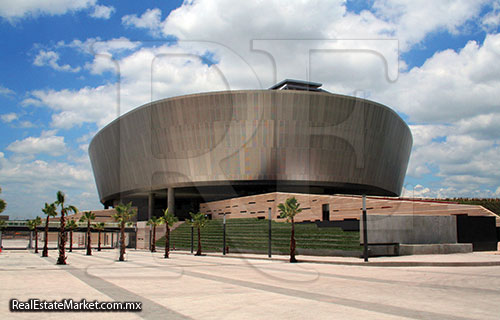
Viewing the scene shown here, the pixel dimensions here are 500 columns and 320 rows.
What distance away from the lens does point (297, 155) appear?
209 feet

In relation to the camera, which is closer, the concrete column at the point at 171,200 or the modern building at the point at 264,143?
the modern building at the point at 264,143

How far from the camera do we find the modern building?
209 feet

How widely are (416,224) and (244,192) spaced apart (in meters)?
39.0

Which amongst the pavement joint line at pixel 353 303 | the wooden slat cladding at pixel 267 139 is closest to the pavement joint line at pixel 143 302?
the pavement joint line at pixel 353 303

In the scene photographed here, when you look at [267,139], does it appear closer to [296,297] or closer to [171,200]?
[171,200]

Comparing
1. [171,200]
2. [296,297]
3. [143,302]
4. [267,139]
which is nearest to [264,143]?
[267,139]

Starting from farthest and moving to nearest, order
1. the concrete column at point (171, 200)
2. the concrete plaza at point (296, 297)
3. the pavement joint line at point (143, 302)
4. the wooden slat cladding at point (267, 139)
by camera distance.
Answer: the concrete column at point (171, 200), the wooden slat cladding at point (267, 139), the concrete plaza at point (296, 297), the pavement joint line at point (143, 302)

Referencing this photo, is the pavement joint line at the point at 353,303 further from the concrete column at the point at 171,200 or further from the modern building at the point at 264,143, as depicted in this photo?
the concrete column at the point at 171,200

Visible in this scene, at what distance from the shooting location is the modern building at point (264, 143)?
6372cm

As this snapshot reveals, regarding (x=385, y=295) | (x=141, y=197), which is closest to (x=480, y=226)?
(x=385, y=295)

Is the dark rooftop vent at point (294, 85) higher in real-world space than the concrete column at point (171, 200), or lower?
higher

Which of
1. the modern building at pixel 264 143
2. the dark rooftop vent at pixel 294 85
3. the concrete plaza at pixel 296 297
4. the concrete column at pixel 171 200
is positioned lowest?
the concrete plaza at pixel 296 297

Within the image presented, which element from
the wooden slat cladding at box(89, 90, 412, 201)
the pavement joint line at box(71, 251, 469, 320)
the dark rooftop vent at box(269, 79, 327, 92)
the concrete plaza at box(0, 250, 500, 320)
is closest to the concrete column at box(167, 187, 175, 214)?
the wooden slat cladding at box(89, 90, 412, 201)

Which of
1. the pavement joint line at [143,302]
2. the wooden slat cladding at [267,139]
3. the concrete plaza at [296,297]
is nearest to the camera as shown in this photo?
the pavement joint line at [143,302]
